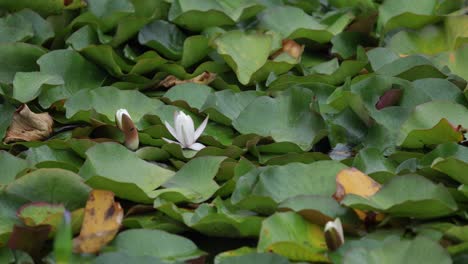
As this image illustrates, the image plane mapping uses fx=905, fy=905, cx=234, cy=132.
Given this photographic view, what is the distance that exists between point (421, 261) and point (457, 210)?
0.25 meters

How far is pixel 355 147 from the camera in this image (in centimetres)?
198

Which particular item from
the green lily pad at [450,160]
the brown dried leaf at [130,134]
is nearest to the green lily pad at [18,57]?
the brown dried leaf at [130,134]

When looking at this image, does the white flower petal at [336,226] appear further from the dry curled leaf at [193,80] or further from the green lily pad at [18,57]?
the green lily pad at [18,57]

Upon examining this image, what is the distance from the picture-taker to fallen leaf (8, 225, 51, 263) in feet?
5.04

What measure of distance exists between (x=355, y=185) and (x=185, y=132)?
45cm

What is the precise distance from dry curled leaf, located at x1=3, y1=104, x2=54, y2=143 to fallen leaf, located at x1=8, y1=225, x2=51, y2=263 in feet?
1.63

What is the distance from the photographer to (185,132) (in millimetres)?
1955

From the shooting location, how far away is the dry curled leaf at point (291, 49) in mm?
2410

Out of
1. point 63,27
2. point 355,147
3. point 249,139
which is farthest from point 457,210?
point 63,27

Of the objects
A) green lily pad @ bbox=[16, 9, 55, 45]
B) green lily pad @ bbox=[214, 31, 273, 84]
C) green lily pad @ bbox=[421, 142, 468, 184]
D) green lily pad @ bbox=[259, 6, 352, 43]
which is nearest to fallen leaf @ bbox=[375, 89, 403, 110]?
green lily pad @ bbox=[421, 142, 468, 184]

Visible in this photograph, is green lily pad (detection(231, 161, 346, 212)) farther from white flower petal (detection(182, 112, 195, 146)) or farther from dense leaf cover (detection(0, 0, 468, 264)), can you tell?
white flower petal (detection(182, 112, 195, 146))

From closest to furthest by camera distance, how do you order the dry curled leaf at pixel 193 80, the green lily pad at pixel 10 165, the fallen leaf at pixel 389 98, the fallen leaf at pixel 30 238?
the fallen leaf at pixel 30 238, the green lily pad at pixel 10 165, the fallen leaf at pixel 389 98, the dry curled leaf at pixel 193 80

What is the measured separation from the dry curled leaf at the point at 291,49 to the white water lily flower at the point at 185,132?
50 cm

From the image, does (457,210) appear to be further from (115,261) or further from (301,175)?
(115,261)
